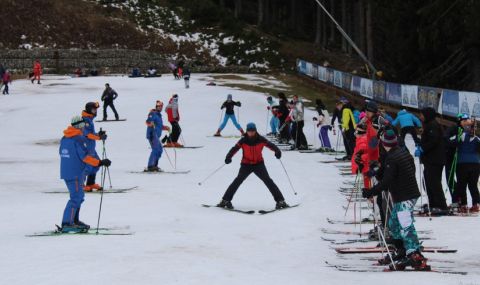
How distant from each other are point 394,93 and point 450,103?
8.78m

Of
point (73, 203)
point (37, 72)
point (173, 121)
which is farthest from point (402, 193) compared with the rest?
point (37, 72)

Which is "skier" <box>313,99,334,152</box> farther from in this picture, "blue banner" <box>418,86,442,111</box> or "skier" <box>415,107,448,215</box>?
"skier" <box>415,107,448,215</box>

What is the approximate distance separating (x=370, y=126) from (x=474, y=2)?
21.6 m

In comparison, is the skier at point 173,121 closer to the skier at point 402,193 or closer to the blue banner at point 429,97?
the blue banner at point 429,97

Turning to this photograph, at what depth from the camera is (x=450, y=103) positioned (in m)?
27.1

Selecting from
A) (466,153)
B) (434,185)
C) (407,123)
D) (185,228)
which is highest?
(407,123)

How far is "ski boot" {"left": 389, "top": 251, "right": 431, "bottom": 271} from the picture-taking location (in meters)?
9.66

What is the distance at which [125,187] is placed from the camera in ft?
59.0

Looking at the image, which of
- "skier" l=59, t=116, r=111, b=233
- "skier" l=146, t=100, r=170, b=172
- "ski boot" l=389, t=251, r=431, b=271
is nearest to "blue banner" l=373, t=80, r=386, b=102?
"skier" l=146, t=100, r=170, b=172

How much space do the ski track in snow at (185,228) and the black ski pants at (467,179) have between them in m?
0.77

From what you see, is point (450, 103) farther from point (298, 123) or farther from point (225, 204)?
point (225, 204)

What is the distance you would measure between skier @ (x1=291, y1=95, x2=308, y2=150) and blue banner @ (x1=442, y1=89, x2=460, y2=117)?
5.31 metres

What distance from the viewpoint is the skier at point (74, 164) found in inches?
468

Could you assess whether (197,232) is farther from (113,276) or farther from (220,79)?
(220,79)
